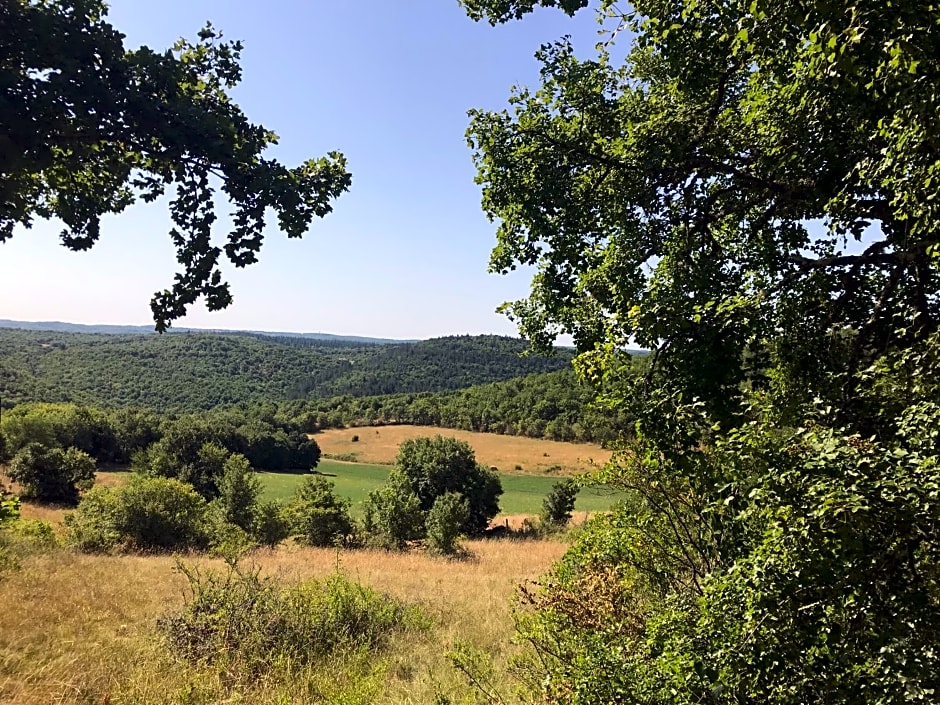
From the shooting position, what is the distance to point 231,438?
198ft

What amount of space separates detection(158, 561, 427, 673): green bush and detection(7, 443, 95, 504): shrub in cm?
2998

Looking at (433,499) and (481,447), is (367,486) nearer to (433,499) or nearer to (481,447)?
(481,447)

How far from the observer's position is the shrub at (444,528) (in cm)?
2362

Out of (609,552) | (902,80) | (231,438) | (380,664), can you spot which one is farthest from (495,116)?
(231,438)

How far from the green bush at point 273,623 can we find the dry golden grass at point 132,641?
1.16ft

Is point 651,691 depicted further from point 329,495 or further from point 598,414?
point 329,495

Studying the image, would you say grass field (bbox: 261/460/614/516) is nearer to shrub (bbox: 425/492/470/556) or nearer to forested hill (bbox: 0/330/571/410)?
shrub (bbox: 425/492/470/556)

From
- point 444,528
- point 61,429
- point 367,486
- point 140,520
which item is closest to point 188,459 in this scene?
point 61,429

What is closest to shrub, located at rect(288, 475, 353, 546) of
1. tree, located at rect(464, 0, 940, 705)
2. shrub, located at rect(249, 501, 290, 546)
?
shrub, located at rect(249, 501, 290, 546)

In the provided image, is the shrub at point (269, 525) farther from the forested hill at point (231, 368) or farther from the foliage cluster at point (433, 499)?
the forested hill at point (231, 368)

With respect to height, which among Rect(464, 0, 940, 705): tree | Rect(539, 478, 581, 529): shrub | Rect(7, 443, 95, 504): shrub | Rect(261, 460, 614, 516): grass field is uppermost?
Rect(464, 0, 940, 705): tree

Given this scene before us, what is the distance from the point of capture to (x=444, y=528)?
2412 centimetres

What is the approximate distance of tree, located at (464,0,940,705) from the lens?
221cm

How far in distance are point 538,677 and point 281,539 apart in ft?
78.7
